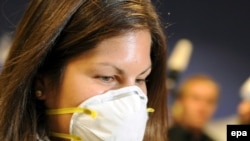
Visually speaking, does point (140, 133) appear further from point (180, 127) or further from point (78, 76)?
point (180, 127)

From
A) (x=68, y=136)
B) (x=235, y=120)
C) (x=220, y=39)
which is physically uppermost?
(x=220, y=39)

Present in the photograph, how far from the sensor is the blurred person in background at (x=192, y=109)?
1996mm

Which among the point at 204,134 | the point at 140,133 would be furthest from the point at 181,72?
the point at 140,133

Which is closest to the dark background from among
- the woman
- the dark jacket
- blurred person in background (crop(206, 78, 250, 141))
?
blurred person in background (crop(206, 78, 250, 141))

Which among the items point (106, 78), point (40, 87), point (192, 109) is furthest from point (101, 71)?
point (192, 109)

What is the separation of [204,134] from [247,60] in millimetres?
438

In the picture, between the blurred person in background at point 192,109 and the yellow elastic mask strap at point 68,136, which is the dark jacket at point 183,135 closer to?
the blurred person in background at point 192,109

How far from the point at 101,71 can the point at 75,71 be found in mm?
57

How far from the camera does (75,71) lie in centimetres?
86

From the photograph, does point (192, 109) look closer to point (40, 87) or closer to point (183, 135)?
point (183, 135)

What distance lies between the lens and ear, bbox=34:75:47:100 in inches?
35.7

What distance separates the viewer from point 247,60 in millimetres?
2074

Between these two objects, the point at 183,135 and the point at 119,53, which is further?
the point at 183,135

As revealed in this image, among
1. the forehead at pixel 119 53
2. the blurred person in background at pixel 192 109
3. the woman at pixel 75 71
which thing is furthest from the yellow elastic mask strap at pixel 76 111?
the blurred person in background at pixel 192 109
